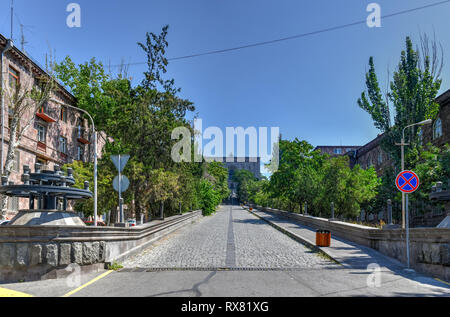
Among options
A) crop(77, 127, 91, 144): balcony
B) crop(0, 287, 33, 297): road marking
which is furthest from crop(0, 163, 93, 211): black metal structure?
crop(77, 127, 91, 144): balcony

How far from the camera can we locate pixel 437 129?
30438 mm

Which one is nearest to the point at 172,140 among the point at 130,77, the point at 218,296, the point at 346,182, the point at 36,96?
the point at 36,96

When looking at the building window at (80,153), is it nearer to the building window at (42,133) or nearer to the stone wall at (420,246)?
the building window at (42,133)

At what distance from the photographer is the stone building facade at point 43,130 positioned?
24900 mm

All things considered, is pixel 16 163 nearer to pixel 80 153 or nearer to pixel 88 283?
pixel 80 153

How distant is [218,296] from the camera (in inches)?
252

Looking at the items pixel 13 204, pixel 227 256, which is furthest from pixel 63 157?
pixel 227 256

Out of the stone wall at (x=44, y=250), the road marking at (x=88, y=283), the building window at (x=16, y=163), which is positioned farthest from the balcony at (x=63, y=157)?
the road marking at (x=88, y=283)

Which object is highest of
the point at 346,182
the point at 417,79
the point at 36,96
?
the point at 417,79

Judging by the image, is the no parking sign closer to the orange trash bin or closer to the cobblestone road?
the cobblestone road

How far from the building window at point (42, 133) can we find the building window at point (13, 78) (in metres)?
5.47

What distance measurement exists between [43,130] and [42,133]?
30 centimetres
